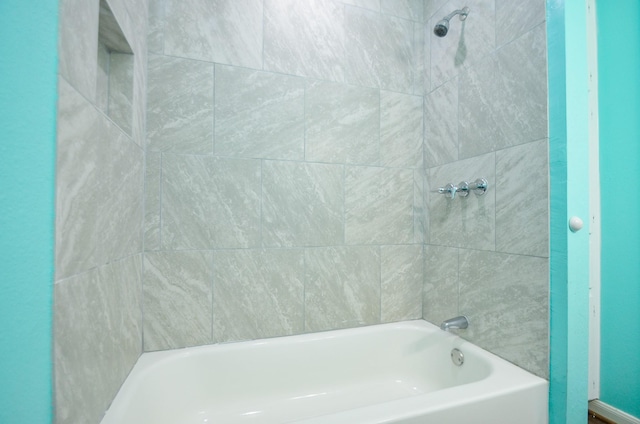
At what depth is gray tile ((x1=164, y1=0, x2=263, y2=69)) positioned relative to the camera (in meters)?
1.24

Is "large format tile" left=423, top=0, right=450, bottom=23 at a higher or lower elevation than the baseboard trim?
higher

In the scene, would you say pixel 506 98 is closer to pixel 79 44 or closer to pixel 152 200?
pixel 79 44

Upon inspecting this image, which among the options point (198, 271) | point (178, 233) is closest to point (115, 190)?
point (178, 233)

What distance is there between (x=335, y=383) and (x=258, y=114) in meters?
1.38

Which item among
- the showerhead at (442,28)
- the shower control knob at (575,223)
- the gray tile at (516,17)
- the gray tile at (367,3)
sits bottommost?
the shower control knob at (575,223)

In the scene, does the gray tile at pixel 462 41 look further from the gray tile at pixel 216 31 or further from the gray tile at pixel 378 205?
the gray tile at pixel 216 31

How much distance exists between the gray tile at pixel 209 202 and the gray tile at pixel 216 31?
478 mm

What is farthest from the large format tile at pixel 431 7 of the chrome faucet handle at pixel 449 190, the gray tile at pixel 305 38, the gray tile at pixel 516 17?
the chrome faucet handle at pixel 449 190

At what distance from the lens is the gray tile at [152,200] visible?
120 centimetres

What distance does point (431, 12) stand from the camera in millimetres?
1608

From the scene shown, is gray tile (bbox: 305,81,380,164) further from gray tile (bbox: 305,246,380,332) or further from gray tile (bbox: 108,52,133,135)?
gray tile (bbox: 108,52,133,135)

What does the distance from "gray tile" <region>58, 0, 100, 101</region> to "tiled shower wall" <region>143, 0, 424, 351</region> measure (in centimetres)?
54

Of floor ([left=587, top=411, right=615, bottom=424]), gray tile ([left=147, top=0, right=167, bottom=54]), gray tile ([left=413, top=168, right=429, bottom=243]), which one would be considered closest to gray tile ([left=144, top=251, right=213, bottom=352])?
gray tile ([left=147, top=0, right=167, bottom=54])

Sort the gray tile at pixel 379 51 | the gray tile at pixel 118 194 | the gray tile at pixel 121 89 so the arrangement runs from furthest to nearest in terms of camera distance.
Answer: the gray tile at pixel 379 51
the gray tile at pixel 121 89
the gray tile at pixel 118 194
